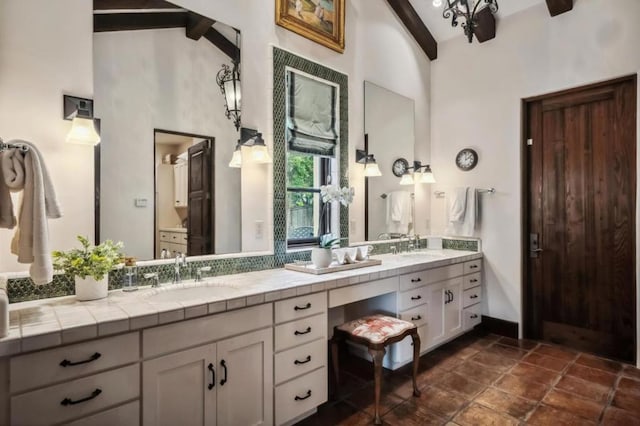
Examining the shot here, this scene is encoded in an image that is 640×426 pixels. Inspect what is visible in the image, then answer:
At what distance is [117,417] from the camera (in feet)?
4.54

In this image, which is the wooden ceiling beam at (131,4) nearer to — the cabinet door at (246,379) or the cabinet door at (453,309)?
the cabinet door at (246,379)

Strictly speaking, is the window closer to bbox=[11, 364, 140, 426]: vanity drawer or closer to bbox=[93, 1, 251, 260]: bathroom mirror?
bbox=[93, 1, 251, 260]: bathroom mirror

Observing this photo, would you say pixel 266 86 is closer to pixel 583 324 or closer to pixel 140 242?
pixel 140 242

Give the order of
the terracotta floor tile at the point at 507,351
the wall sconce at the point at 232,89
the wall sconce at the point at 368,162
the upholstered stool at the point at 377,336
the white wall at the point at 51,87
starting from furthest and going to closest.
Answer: the wall sconce at the point at 368,162 < the terracotta floor tile at the point at 507,351 < the wall sconce at the point at 232,89 < the upholstered stool at the point at 377,336 < the white wall at the point at 51,87

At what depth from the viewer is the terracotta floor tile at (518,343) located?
3234 millimetres

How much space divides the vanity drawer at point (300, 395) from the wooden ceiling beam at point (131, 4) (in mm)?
2288

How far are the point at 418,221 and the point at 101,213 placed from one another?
306 centimetres

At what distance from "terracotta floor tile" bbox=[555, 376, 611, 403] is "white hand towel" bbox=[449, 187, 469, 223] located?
5.40ft

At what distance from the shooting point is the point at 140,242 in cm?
201

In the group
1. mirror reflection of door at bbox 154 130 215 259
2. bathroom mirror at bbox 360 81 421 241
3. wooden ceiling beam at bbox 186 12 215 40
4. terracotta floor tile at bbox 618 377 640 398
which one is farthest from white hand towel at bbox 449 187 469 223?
wooden ceiling beam at bbox 186 12 215 40

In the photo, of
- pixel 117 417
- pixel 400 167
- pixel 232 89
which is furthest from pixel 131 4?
pixel 400 167

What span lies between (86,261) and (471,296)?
3260mm

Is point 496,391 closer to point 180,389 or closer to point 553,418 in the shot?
point 553,418

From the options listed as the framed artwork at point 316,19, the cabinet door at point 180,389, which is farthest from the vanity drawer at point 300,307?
the framed artwork at point 316,19
